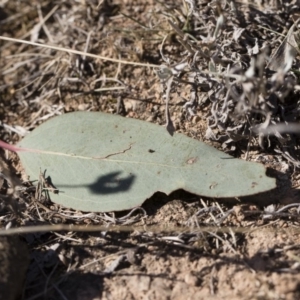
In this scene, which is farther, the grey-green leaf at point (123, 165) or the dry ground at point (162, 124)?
the grey-green leaf at point (123, 165)

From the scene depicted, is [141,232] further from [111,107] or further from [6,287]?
[111,107]

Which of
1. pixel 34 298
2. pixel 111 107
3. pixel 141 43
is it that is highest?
pixel 141 43

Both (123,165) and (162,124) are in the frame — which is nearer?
(123,165)

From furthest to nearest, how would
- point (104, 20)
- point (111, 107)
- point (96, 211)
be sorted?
point (104, 20) < point (111, 107) < point (96, 211)

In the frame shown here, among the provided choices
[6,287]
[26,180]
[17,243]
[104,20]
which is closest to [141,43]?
[104,20]
